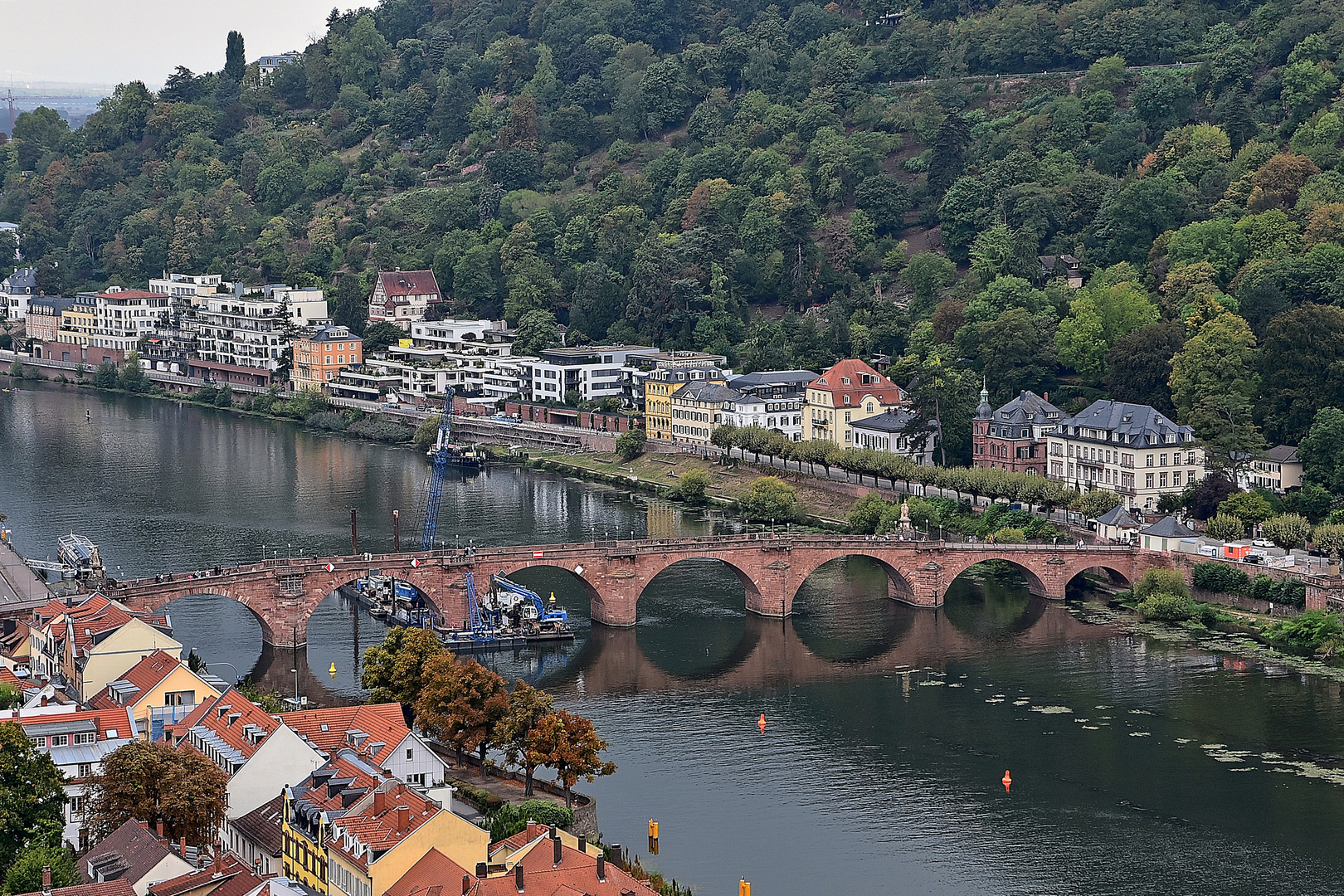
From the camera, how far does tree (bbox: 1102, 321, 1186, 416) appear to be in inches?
4301

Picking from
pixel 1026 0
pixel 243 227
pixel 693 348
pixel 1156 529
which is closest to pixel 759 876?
pixel 1156 529

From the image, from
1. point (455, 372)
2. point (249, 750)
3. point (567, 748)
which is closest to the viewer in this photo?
point (249, 750)

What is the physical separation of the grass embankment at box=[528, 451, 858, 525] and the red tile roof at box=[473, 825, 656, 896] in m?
58.4

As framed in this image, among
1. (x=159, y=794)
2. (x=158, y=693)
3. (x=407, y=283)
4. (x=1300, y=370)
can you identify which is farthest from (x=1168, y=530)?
(x=407, y=283)

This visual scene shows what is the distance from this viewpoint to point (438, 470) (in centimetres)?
12200

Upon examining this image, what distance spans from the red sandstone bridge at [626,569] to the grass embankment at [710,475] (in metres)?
14.0

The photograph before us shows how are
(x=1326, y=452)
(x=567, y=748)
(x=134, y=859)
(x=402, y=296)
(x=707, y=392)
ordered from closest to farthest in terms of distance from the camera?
(x=134, y=859)
(x=567, y=748)
(x=1326, y=452)
(x=707, y=392)
(x=402, y=296)

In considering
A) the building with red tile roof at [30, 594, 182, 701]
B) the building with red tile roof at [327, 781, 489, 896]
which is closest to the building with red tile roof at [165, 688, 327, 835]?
the building with red tile roof at [327, 781, 489, 896]

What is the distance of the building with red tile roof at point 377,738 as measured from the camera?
56.5 m

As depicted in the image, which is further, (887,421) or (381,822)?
(887,421)

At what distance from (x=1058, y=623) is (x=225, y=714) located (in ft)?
135

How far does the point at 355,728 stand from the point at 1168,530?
45259 mm

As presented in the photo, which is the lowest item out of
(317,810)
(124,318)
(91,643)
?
(317,810)

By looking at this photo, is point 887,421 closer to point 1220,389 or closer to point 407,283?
point 1220,389
